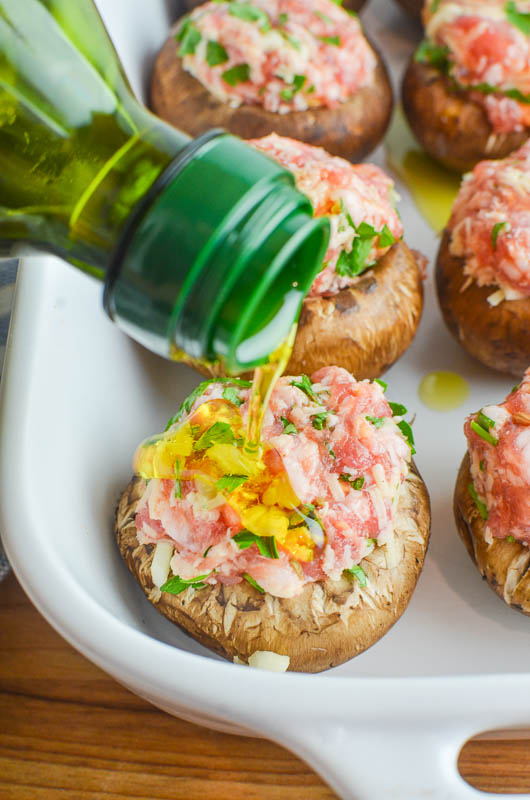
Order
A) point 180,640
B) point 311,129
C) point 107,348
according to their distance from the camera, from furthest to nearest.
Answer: point 311,129 → point 107,348 → point 180,640

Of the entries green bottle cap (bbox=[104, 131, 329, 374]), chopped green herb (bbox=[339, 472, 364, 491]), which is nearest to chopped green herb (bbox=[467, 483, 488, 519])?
chopped green herb (bbox=[339, 472, 364, 491])

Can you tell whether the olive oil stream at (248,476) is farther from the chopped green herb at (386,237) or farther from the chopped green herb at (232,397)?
the chopped green herb at (386,237)

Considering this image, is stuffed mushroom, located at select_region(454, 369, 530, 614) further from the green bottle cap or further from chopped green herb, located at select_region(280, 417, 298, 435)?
the green bottle cap

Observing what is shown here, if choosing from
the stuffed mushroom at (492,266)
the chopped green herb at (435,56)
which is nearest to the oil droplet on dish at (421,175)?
the chopped green herb at (435,56)

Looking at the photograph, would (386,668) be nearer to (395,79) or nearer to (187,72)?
(187,72)

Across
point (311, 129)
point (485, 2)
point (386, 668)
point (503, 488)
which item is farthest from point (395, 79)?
point (386, 668)

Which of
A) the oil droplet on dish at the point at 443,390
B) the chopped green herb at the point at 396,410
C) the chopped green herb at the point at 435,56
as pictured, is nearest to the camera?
the chopped green herb at the point at 396,410
